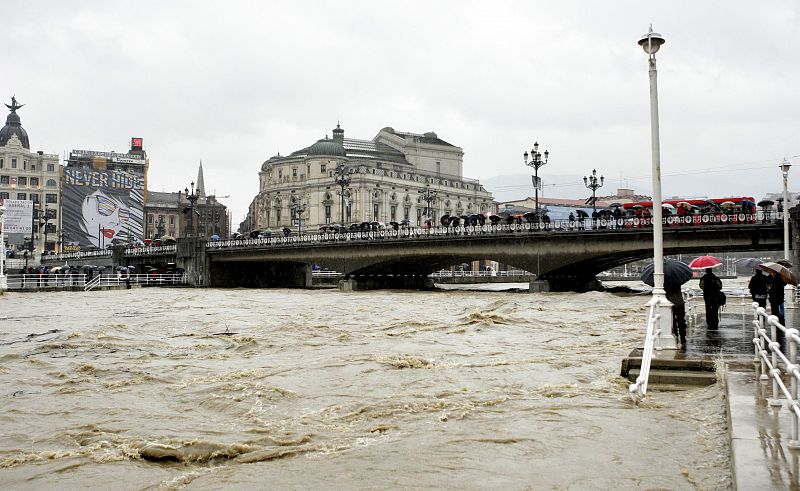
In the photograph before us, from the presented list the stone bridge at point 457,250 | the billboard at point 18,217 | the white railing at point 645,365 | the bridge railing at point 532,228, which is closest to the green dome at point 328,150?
the stone bridge at point 457,250

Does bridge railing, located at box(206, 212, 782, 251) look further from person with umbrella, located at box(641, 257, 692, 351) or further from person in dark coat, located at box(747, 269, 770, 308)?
person with umbrella, located at box(641, 257, 692, 351)

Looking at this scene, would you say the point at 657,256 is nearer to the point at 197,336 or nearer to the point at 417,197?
the point at 197,336

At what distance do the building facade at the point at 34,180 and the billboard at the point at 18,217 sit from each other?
48.4 meters

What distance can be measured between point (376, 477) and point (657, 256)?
8.57 m

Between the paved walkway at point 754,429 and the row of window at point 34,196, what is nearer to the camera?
the paved walkway at point 754,429

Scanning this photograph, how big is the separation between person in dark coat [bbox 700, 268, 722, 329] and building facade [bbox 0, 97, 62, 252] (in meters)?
130

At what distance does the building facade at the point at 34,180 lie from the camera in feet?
438

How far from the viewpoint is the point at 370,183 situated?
13462cm

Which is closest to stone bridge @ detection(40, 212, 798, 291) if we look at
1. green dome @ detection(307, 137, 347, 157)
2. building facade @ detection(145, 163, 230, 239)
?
green dome @ detection(307, 137, 347, 157)

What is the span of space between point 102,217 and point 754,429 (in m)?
132

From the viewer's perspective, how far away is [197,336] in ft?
87.8

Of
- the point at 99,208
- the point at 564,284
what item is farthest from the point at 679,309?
the point at 99,208

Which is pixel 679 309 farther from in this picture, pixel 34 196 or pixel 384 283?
pixel 34 196

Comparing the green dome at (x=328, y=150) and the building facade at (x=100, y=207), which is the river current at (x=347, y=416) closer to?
the building facade at (x=100, y=207)
